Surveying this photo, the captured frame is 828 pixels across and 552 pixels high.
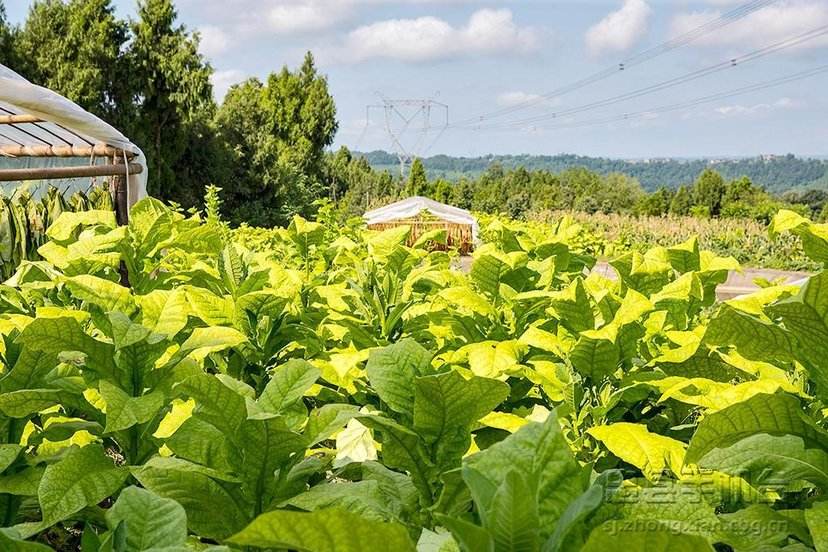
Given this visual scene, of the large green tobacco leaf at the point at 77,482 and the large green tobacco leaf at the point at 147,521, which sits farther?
the large green tobacco leaf at the point at 77,482

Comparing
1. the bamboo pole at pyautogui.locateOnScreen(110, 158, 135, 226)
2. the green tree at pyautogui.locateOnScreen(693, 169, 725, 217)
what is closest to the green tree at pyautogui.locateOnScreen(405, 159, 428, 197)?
the green tree at pyautogui.locateOnScreen(693, 169, 725, 217)

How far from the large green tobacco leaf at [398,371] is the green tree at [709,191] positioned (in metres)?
49.2

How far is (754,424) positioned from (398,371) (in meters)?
0.49

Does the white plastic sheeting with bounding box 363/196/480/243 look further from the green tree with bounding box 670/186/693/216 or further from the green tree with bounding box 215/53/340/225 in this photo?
the green tree with bounding box 670/186/693/216

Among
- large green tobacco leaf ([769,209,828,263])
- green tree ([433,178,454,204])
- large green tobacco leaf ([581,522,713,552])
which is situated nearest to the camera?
large green tobacco leaf ([581,522,713,552])

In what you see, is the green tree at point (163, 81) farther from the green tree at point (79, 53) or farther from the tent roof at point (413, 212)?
the tent roof at point (413, 212)

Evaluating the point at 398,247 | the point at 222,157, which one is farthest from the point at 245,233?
the point at 222,157

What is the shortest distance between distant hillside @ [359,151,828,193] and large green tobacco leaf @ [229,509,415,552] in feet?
437

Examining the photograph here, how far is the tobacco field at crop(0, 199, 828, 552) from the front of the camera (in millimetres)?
712

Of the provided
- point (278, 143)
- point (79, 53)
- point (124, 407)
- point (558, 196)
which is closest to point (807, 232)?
point (124, 407)

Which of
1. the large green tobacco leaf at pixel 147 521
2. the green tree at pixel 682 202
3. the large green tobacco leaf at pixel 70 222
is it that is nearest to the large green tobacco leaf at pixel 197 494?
the large green tobacco leaf at pixel 147 521

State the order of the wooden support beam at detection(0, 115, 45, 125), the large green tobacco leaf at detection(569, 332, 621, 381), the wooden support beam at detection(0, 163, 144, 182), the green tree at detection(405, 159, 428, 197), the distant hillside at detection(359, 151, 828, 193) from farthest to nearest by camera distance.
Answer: the distant hillside at detection(359, 151, 828, 193)
the green tree at detection(405, 159, 428, 197)
the wooden support beam at detection(0, 115, 45, 125)
the wooden support beam at detection(0, 163, 144, 182)
the large green tobacco leaf at detection(569, 332, 621, 381)

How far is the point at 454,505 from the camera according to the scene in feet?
3.09

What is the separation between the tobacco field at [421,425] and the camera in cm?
71
